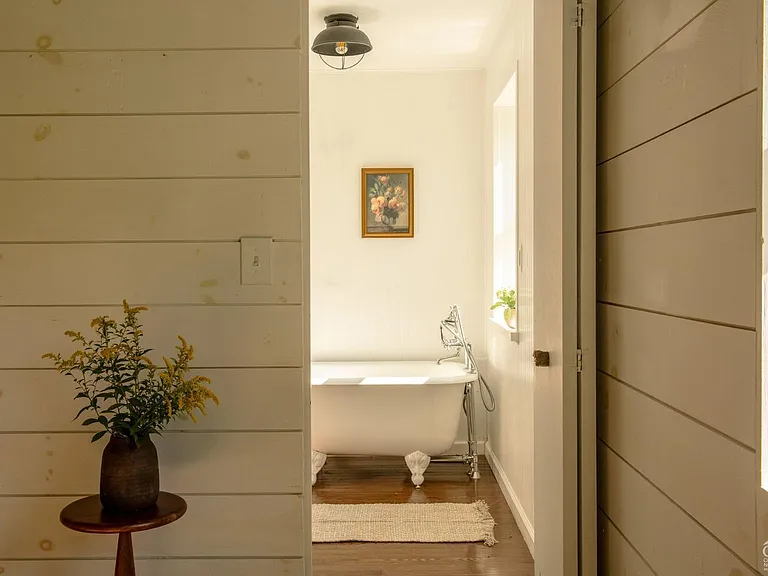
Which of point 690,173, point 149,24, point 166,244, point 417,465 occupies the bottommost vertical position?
point 417,465

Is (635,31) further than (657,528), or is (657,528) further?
(635,31)

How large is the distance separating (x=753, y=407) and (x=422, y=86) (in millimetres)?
4238

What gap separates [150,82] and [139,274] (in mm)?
496

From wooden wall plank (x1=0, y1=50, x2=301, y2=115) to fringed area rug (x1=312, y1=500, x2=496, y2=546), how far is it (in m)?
2.25

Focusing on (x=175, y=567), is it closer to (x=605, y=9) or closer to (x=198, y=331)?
(x=198, y=331)

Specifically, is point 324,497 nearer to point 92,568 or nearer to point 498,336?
point 498,336

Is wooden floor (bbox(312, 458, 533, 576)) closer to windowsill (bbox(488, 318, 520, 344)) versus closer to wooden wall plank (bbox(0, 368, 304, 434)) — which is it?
windowsill (bbox(488, 318, 520, 344))

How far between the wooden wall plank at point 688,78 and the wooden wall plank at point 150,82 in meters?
0.82

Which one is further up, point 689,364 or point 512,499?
point 689,364

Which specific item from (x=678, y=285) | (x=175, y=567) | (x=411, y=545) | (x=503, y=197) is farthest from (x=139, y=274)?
(x=503, y=197)

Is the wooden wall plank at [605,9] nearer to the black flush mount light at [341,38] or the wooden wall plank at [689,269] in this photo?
the wooden wall plank at [689,269]

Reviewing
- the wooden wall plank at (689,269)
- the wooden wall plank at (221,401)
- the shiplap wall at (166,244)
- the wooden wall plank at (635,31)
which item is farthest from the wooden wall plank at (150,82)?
the wooden wall plank at (689,269)

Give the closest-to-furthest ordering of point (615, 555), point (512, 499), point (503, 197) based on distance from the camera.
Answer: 1. point (615, 555)
2. point (512, 499)
3. point (503, 197)

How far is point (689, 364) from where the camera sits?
4.68 feet
